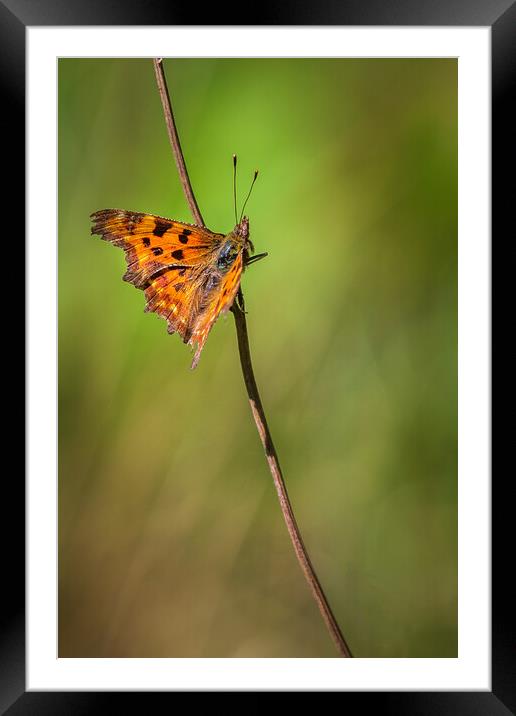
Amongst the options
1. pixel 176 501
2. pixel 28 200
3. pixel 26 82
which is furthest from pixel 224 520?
pixel 26 82

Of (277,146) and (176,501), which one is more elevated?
(277,146)

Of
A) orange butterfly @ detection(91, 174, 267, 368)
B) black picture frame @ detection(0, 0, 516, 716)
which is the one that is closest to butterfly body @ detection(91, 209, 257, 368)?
orange butterfly @ detection(91, 174, 267, 368)

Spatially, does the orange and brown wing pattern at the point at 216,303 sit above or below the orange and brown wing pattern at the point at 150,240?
below

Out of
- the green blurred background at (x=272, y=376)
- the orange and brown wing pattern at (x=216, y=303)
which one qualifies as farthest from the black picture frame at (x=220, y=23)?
the orange and brown wing pattern at (x=216, y=303)

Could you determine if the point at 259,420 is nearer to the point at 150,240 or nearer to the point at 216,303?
the point at 216,303

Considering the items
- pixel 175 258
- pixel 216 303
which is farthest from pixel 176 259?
pixel 216 303

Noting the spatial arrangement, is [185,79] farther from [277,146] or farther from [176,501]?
[176,501]

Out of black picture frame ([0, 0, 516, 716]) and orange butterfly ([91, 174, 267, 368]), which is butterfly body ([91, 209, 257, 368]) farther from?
black picture frame ([0, 0, 516, 716])

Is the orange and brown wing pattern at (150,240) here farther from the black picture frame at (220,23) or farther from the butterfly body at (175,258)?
the black picture frame at (220,23)
